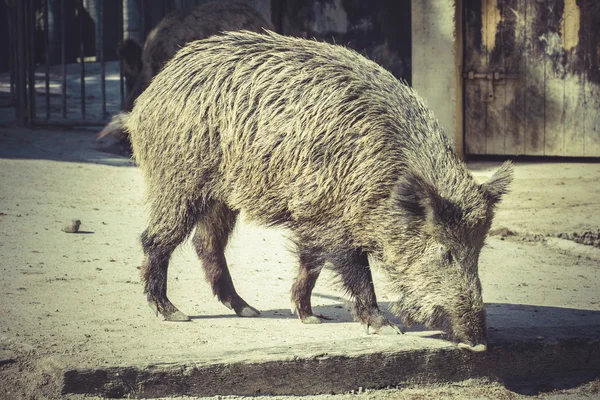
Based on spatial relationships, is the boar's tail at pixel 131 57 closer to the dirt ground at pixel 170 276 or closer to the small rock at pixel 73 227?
the dirt ground at pixel 170 276

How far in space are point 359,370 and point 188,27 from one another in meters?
6.40

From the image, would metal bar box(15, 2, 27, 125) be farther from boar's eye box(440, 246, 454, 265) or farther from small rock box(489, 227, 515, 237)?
boar's eye box(440, 246, 454, 265)

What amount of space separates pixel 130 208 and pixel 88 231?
95 centimetres

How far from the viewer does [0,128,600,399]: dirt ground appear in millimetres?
4504

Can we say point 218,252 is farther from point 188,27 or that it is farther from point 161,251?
point 188,27

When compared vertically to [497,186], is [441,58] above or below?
above

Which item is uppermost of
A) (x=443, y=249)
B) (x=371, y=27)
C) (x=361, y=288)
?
(x=371, y=27)

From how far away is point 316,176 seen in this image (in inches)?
191

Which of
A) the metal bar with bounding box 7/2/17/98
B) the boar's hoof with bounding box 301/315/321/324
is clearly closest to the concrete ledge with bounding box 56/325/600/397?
the boar's hoof with bounding box 301/315/321/324

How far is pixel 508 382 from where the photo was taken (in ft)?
15.4

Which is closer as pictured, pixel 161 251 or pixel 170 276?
pixel 161 251

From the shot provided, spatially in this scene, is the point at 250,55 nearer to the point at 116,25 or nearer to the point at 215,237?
the point at 215,237

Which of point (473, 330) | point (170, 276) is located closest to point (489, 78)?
point (170, 276)

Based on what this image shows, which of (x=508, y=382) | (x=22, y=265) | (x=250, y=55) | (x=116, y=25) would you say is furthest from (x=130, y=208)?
(x=116, y=25)
